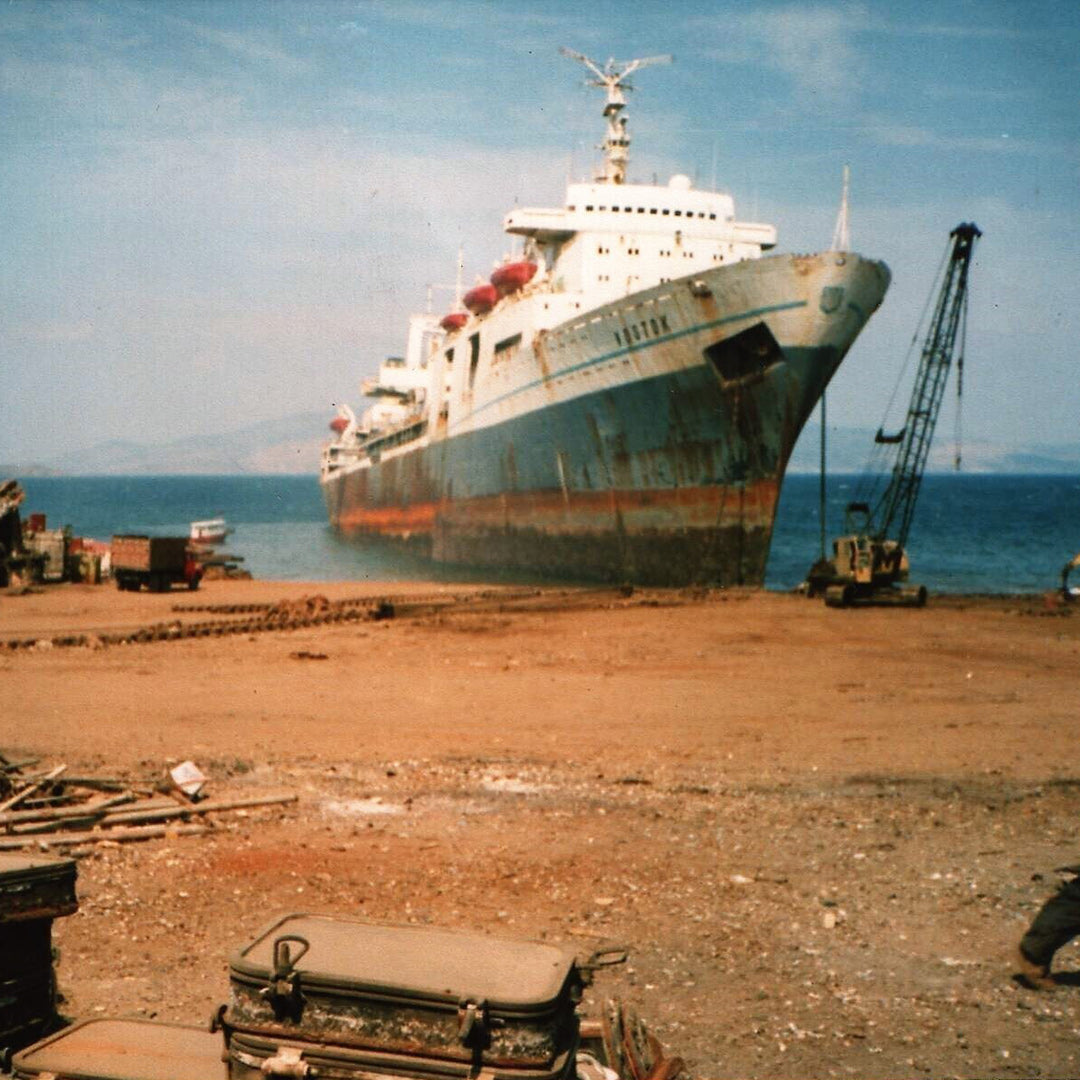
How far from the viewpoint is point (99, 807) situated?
9.43 m

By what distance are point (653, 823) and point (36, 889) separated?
5969 millimetres

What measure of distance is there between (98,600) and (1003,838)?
2687 centimetres

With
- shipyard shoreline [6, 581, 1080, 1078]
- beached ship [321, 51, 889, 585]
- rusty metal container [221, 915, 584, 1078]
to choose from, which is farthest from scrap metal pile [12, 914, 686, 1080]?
beached ship [321, 51, 889, 585]

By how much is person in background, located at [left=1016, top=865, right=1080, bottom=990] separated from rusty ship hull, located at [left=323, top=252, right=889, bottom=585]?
2437cm

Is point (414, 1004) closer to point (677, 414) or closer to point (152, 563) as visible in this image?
point (677, 414)

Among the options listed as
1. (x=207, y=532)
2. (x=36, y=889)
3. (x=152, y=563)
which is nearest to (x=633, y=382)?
(x=152, y=563)

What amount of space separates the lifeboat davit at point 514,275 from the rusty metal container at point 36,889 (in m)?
39.3

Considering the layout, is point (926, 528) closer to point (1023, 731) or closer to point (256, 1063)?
point (1023, 731)

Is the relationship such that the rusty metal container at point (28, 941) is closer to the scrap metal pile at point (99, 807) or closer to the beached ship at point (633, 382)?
the scrap metal pile at point (99, 807)

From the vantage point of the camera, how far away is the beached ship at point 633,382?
30.1m

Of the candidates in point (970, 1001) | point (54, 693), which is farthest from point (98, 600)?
point (970, 1001)

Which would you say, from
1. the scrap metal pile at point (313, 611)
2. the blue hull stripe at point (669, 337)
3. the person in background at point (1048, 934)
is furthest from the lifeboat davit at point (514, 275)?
the person in background at point (1048, 934)

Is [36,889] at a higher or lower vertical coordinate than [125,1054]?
Answer: higher

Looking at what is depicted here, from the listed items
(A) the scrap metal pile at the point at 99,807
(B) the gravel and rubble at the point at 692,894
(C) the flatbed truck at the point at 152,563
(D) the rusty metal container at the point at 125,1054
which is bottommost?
(B) the gravel and rubble at the point at 692,894
